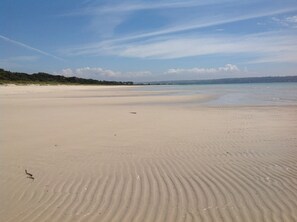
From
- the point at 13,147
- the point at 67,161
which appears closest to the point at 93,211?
the point at 67,161

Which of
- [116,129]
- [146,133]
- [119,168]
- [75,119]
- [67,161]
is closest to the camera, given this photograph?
[119,168]

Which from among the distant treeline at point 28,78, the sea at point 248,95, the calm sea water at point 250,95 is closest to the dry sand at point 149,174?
the sea at point 248,95

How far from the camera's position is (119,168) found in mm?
7863

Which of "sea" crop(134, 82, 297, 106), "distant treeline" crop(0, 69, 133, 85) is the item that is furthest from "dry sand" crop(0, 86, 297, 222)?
"distant treeline" crop(0, 69, 133, 85)

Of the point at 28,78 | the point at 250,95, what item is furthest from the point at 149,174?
the point at 28,78

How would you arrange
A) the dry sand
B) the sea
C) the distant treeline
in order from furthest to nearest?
the distant treeline, the sea, the dry sand

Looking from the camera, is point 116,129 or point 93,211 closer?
point 93,211

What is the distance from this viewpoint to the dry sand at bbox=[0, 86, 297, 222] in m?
5.50

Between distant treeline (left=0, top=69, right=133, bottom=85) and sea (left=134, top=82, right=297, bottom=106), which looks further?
distant treeline (left=0, top=69, right=133, bottom=85)

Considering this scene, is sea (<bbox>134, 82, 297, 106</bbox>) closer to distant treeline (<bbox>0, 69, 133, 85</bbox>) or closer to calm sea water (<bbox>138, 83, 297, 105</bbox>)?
calm sea water (<bbox>138, 83, 297, 105</bbox>)

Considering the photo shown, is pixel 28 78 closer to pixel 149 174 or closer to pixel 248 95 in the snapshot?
pixel 248 95

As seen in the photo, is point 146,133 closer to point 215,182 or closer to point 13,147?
point 13,147

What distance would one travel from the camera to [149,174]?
24.2 ft

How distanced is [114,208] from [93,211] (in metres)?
0.31
